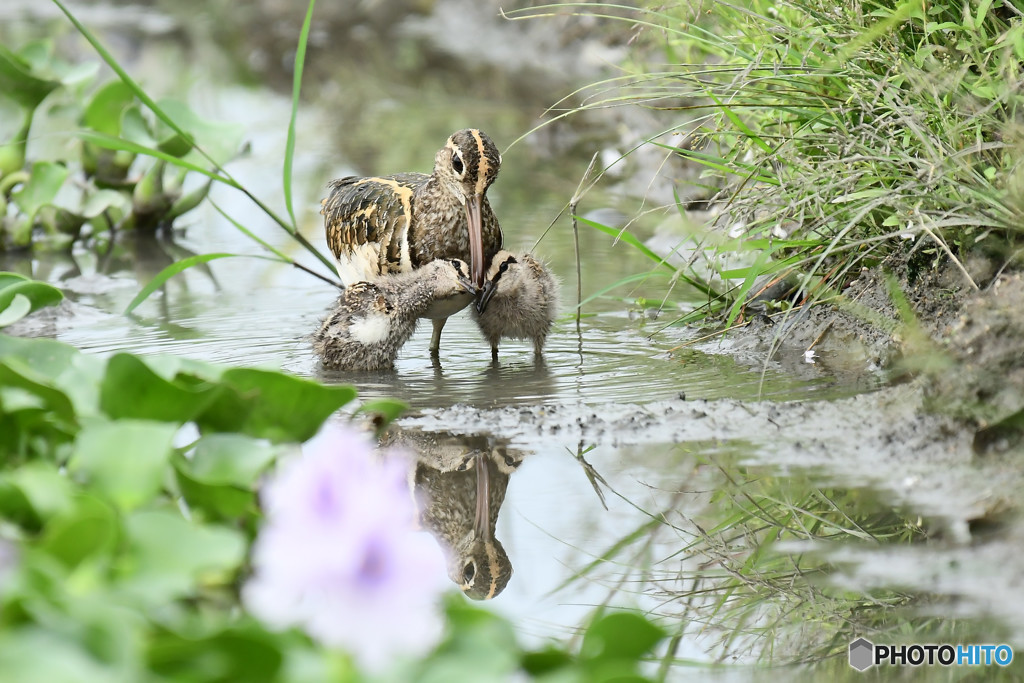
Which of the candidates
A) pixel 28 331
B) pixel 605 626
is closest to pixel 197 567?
pixel 605 626

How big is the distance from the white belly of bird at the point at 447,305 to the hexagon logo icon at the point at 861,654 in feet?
10.3

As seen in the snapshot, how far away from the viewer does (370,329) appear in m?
5.41

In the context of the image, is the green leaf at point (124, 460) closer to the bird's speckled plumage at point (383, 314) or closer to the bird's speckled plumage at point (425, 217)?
the bird's speckled plumage at point (383, 314)

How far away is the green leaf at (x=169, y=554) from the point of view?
2291 mm

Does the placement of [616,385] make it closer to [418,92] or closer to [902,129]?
[902,129]

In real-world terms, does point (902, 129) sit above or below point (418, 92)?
below

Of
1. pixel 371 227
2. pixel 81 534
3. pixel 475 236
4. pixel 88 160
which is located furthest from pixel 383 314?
pixel 88 160

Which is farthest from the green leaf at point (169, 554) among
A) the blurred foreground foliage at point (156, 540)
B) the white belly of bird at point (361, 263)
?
the white belly of bird at point (361, 263)

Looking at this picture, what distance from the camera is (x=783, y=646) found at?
9.14ft

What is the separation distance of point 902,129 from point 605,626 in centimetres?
264

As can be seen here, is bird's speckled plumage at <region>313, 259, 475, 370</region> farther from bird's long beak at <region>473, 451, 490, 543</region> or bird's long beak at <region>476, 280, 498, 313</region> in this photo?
bird's long beak at <region>473, 451, 490, 543</region>

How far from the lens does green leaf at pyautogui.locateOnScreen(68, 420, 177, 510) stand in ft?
8.81

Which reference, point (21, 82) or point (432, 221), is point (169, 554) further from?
point (21, 82)

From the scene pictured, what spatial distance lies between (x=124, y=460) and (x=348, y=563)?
95 centimetres
